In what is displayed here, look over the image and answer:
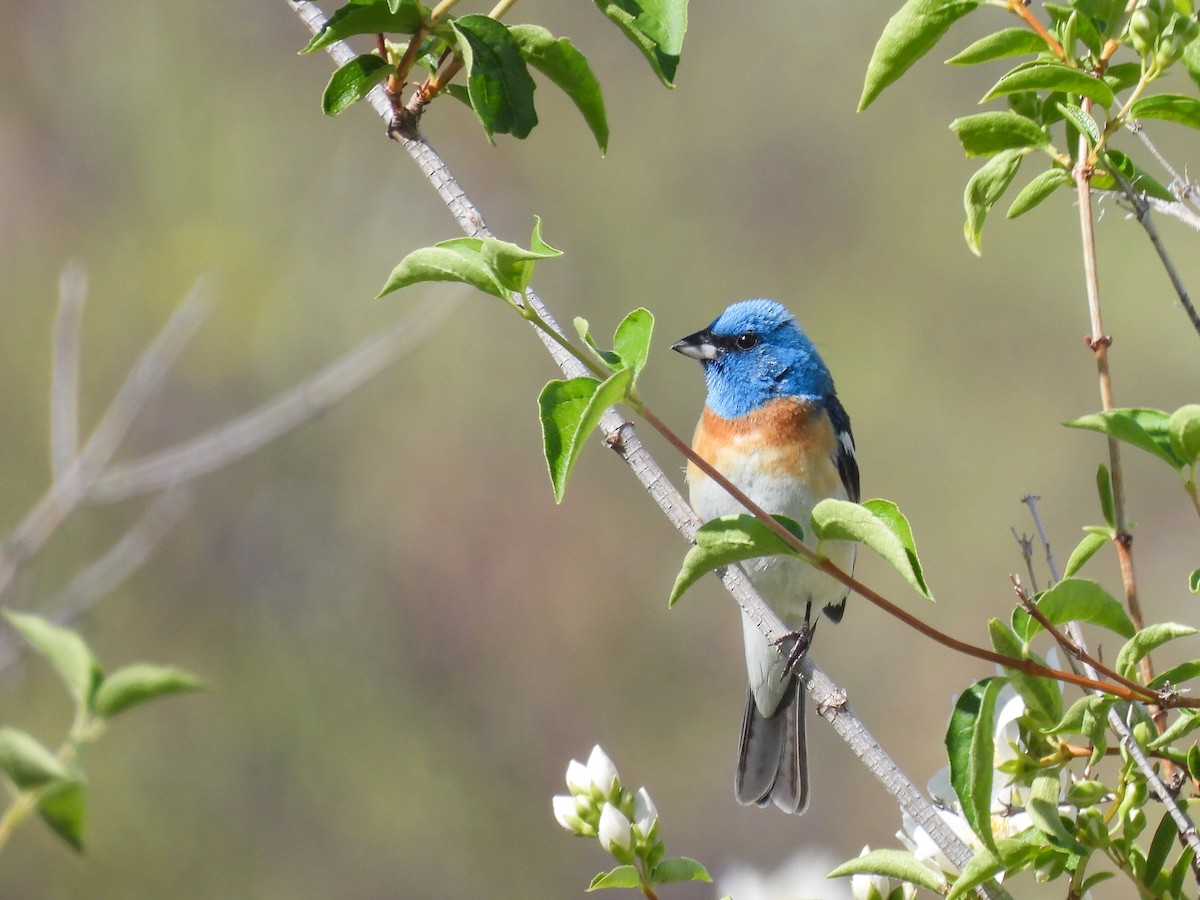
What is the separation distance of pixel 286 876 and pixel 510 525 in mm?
2420

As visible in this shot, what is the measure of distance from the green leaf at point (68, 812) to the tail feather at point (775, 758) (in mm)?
2701

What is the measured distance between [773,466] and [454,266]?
2015 millimetres

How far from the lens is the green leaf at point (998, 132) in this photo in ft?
4.19

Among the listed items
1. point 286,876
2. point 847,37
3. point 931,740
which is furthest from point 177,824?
point 847,37

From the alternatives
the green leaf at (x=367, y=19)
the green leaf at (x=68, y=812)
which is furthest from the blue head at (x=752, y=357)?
the green leaf at (x=68, y=812)

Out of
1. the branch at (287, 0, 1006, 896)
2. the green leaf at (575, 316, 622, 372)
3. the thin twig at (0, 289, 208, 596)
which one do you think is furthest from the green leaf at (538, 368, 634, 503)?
the thin twig at (0, 289, 208, 596)

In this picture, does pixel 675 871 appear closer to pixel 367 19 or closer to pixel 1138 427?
pixel 1138 427

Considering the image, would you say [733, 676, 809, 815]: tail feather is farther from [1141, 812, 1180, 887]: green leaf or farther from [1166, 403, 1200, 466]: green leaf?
[1166, 403, 1200, 466]: green leaf

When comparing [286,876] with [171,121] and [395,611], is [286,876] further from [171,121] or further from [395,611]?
[171,121]

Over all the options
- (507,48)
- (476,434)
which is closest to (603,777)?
(507,48)

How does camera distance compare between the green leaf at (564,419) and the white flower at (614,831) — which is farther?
the white flower at (614,831)

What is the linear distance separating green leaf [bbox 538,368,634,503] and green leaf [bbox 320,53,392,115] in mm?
503

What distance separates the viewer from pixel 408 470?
789cm

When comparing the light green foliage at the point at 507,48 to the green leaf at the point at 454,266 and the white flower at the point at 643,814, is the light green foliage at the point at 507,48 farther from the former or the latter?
the white flower at the point at 643,814
